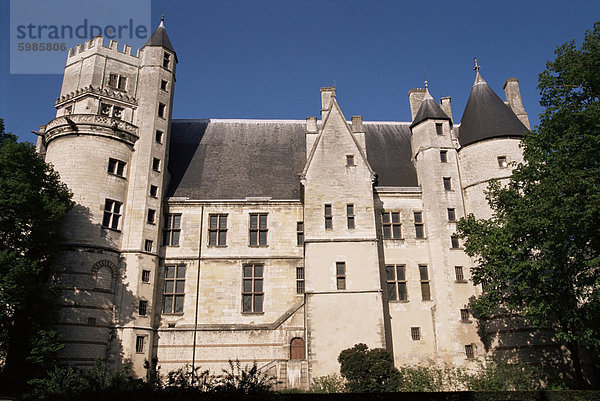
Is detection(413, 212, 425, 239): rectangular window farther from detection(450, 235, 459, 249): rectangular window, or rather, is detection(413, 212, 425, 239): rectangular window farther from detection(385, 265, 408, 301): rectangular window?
detection(385, 265, 408, 301): rectangular window

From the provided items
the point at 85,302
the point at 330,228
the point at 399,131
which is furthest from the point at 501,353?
the point at 85,302

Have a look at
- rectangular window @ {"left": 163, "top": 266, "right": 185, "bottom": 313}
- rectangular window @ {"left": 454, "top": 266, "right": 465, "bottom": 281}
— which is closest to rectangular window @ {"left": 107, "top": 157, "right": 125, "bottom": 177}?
rectangular window @ {"left": 163, "top": 266, "right": 185, "bottom": 313}

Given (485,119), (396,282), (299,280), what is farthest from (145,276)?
(485,119)

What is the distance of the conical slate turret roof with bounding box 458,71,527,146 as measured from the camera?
25.9 m

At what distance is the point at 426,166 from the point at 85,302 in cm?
1912

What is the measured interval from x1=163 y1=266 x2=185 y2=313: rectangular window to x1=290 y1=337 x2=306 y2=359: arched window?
615 cm

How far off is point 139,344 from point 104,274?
3.80 m

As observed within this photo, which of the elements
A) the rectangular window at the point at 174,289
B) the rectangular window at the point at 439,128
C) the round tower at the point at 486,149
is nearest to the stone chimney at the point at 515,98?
the round tower at the point at 486,149

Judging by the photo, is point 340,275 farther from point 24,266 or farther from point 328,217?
point 24,266

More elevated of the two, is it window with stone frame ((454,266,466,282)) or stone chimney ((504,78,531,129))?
stone chimney ((504,78,531,129))

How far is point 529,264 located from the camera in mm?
17703

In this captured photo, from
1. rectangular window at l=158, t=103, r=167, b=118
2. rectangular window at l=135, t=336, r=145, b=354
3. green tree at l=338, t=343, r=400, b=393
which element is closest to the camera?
green tree at l=338, t=343, r=400, b=393

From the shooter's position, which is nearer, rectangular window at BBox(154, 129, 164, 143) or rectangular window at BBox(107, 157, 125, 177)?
rectangular window at BBox(107, 157, 125, 177)

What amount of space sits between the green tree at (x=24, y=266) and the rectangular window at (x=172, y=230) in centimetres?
613
